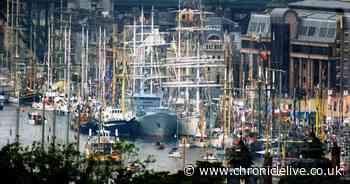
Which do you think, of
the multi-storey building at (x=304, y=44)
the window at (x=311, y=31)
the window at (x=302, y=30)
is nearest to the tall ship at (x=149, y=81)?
the multi-storey building at (x=304, y=44)

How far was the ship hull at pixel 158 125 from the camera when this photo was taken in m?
33.5

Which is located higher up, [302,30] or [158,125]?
[302,30]

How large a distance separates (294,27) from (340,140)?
34.2 feet

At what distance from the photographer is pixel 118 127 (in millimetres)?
33688

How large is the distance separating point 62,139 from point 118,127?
14.5ft

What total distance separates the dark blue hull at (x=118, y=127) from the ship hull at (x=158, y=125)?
0.12 metres

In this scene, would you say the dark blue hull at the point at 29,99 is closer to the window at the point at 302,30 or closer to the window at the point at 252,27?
the window at the point at 302,30

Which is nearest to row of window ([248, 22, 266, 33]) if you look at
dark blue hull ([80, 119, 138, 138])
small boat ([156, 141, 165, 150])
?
dark blue hull ([80, 119, 138, 138])

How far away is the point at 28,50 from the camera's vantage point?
141 feet

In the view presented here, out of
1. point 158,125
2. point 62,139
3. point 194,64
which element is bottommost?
point 158,125

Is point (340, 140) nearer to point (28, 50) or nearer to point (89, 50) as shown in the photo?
point (89, 50)

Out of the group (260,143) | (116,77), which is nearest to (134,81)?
(116,77)

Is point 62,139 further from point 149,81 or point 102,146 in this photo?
point 149,81

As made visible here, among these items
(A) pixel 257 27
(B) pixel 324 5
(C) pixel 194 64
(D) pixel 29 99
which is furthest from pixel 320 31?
(D) pixel 29 99
